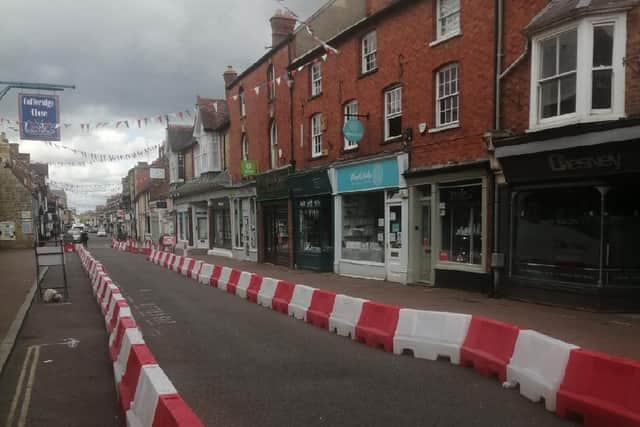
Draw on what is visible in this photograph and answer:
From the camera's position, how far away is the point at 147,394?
3.71m

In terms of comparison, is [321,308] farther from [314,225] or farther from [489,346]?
[314,225]

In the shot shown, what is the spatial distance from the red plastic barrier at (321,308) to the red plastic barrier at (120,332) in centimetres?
340

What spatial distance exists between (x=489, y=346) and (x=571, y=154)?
18.0 feet

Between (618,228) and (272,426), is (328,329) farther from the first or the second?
(618,228)

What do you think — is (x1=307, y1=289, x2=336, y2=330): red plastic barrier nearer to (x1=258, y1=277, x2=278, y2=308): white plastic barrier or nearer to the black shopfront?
(x1=258, y1=277, x2=278, y2=308): white plastic barrier

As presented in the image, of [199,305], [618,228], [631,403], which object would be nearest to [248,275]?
[199,305]

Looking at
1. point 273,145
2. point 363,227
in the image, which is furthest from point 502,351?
point 273,145

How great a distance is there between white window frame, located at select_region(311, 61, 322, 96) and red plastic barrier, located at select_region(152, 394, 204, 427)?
634 inches

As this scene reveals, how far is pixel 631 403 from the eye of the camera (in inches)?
160

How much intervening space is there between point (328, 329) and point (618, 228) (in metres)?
5.95

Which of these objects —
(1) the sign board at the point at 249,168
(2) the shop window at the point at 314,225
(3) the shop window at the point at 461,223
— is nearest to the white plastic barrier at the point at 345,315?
(3) the shop window at the point at 461,223

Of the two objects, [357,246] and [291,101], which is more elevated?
[291,101]

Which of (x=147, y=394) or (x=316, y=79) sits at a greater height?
(x=316, y=79)

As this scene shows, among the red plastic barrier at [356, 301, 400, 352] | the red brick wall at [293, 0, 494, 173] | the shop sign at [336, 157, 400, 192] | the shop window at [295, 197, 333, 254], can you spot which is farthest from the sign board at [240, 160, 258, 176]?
the red plastic barrier at [356, 301, 400, 352]
